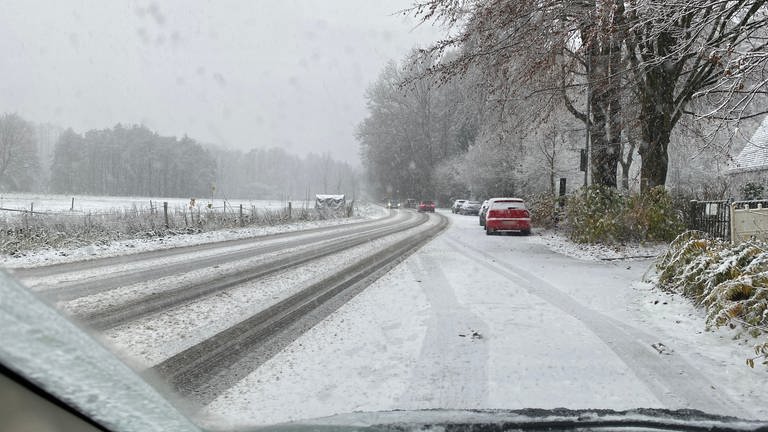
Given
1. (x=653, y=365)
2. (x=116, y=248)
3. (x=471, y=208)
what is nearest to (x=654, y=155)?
(x=653, y=365)

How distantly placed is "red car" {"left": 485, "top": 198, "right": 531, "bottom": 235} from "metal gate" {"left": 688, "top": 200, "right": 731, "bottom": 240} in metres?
5.97

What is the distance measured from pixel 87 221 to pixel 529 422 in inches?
563

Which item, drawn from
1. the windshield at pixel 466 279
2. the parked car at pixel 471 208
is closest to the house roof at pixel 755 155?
the windshield at pixel 466 279

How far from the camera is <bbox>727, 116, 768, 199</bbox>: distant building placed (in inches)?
847

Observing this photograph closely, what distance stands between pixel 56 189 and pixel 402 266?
6.43 meters

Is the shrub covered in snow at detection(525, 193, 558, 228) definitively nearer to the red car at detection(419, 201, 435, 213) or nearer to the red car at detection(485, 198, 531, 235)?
the red car at detection(485, 198, 531, 235)

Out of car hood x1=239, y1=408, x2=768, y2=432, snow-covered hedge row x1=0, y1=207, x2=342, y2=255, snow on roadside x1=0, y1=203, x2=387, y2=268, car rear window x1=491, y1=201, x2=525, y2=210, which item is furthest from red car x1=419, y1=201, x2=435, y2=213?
car hood x1=239, y1=408, x2=768, y2=432

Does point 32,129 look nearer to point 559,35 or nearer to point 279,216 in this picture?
point 559,35

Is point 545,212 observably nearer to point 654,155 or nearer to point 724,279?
point 654,155

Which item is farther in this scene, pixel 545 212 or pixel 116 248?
pixel 545 212

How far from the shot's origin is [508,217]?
18.4 m

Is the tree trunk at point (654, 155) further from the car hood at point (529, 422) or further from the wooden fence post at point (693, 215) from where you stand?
the car hood at point (529, 422)

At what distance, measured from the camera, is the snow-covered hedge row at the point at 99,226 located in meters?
10.7

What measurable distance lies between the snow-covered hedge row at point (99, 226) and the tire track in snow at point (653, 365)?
1034cm
